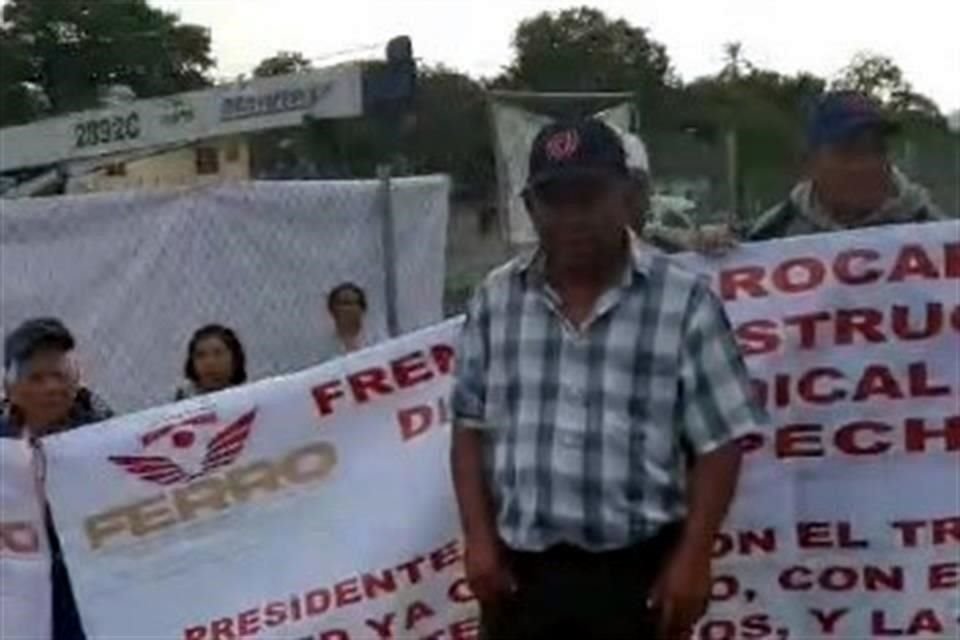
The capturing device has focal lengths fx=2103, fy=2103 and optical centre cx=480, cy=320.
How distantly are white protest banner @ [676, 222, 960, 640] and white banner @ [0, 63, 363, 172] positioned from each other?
1122 cm

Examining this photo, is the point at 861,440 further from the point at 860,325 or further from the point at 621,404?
the point at 621,404

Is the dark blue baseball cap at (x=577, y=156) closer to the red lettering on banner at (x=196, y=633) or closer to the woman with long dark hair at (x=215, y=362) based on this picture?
the red lettering on banner at (x=196, y=633)

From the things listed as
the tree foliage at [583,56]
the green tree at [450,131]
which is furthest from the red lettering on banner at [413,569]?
the tree foliage at [583,56]

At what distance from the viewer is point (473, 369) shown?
178 inches

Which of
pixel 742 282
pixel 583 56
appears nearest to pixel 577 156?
pixel 742 282

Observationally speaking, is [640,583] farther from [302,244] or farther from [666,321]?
[302,244]

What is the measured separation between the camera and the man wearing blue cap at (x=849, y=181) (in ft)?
16.8

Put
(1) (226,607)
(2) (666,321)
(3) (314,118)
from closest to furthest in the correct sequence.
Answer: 1. (2) (666,321)
2. (1) (226,607)
3. (3) (314,118)

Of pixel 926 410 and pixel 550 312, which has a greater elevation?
pixel 550 312

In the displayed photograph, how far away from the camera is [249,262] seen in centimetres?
1076

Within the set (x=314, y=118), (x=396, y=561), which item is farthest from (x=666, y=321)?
(x=314, y=118)

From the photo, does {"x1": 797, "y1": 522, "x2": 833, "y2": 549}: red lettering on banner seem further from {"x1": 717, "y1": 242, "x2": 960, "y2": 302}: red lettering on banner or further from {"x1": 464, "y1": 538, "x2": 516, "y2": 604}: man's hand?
{"x1": 464, "y1": 538, "x2": 516, "y2": 604}: man's hand

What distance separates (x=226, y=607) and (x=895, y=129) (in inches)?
83.8

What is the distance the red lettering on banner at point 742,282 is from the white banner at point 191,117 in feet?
36.6
